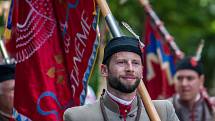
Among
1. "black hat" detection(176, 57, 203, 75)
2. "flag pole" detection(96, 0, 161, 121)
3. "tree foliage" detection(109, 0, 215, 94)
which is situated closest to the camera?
"flag pole" detection(96, 0, 161, 121)

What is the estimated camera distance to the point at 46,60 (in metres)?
10.0

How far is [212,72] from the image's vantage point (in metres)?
26.0

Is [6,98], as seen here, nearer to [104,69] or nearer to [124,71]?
[104,69]

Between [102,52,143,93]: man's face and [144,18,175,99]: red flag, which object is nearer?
[102,52,143,93]: man's face

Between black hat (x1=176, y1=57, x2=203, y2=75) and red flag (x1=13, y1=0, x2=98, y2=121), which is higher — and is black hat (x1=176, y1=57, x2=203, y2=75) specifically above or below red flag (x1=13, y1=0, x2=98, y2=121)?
below

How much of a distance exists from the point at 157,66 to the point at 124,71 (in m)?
7.21

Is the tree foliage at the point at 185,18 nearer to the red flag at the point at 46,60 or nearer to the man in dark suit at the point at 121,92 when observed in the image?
the red flag at the point at 46,60

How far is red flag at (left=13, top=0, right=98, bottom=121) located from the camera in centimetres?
984

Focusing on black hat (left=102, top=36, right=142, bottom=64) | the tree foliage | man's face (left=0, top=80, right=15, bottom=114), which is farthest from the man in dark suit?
the tree foliage

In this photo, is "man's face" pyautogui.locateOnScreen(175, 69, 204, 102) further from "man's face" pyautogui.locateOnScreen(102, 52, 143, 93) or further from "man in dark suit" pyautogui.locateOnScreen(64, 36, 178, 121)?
"man's face" pyautogui.locateOnScreen(102, 52, 143, 93)

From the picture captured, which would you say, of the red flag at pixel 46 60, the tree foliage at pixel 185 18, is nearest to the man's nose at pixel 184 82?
the red flag at pixel 46 60

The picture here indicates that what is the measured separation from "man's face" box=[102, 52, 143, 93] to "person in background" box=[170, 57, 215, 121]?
4.57 meters

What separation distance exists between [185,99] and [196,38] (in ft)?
31.5

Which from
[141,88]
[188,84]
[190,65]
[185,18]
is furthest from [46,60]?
[185,18]
